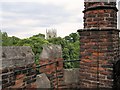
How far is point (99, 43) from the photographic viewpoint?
304 centimetres

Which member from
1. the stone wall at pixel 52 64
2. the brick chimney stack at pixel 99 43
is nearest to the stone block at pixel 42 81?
the stone wall at pixel 52 64

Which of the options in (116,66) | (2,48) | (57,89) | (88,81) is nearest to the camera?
(2,48)

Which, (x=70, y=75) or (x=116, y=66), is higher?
(x=116, y=66)

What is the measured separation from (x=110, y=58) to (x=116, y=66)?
0.53 ft

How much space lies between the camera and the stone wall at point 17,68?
7.25ft

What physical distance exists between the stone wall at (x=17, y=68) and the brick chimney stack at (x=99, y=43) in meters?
1.00

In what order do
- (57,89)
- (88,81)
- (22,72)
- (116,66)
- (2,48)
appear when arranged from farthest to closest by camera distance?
(57,89) < (88,81) < (116,66) < (22,72) < (2,48)

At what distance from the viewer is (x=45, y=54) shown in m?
3.32

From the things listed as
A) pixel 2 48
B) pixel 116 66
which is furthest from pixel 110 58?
pixel 2 48

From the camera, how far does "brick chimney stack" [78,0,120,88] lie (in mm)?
2977

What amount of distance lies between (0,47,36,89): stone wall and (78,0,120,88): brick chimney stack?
1.00 metres

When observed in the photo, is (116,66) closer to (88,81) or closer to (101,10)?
(88,81)

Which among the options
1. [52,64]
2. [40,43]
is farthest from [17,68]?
[40,43]

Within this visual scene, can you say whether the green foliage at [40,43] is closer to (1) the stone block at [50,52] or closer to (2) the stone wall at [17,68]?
(1) the stone block at [50,52]
